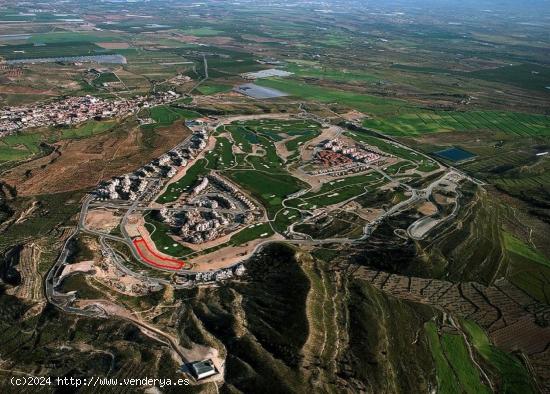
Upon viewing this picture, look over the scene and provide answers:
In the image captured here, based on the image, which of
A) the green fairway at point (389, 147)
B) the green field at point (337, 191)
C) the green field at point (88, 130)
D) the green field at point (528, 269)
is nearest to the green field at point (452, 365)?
the green field at point (528, 269)

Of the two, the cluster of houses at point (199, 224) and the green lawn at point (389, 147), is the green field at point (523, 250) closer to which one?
the green lawn at point (389, 147)

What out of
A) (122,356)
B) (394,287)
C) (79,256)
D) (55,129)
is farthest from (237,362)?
(55,129)

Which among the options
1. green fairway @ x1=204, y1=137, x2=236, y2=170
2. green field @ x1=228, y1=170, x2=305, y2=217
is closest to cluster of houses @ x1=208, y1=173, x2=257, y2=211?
green field @ x1=228, y1=170, x2=305, y2=217

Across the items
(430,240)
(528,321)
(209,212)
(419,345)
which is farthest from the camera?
(209,212)

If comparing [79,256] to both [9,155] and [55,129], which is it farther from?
[55,129]

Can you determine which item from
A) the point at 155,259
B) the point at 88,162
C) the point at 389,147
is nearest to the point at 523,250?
the point at 389,147

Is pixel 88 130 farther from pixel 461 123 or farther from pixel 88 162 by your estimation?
pixel 461 123
